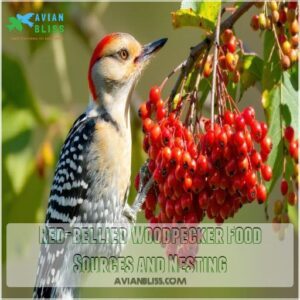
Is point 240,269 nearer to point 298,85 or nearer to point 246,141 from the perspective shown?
point 298,85

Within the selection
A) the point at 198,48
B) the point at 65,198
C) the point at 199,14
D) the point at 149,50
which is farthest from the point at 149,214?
the point at 149,50

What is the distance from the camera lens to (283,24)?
3062 millimetres

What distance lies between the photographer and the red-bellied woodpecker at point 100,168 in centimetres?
412

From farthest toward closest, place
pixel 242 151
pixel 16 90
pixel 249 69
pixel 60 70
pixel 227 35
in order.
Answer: pixel 60 70
pixel 16 90
pixel 249 69
pixel 227 35
pixel 242 151

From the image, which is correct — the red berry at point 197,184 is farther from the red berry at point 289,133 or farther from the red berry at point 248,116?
the red berry at point 289,133

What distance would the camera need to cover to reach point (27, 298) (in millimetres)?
6586

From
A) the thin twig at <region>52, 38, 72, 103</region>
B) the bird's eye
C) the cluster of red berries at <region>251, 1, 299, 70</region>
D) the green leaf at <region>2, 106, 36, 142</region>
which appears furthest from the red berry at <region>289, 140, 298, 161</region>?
the thin twig at <region>52, 38, 72, 103</region>

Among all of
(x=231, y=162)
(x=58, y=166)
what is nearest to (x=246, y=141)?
(x=231, y=162)

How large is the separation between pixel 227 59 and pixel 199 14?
233mm

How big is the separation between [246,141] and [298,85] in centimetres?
66

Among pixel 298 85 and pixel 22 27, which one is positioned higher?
pixel 22 27

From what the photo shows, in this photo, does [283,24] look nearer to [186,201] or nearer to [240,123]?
[240,123]

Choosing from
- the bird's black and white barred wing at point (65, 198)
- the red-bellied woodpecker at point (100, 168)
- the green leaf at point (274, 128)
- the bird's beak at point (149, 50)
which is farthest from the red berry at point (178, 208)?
the bird's black and white barred wing at point (65, 198)

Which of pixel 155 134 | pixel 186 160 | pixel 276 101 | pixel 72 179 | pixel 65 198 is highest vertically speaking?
pixel 276 101
